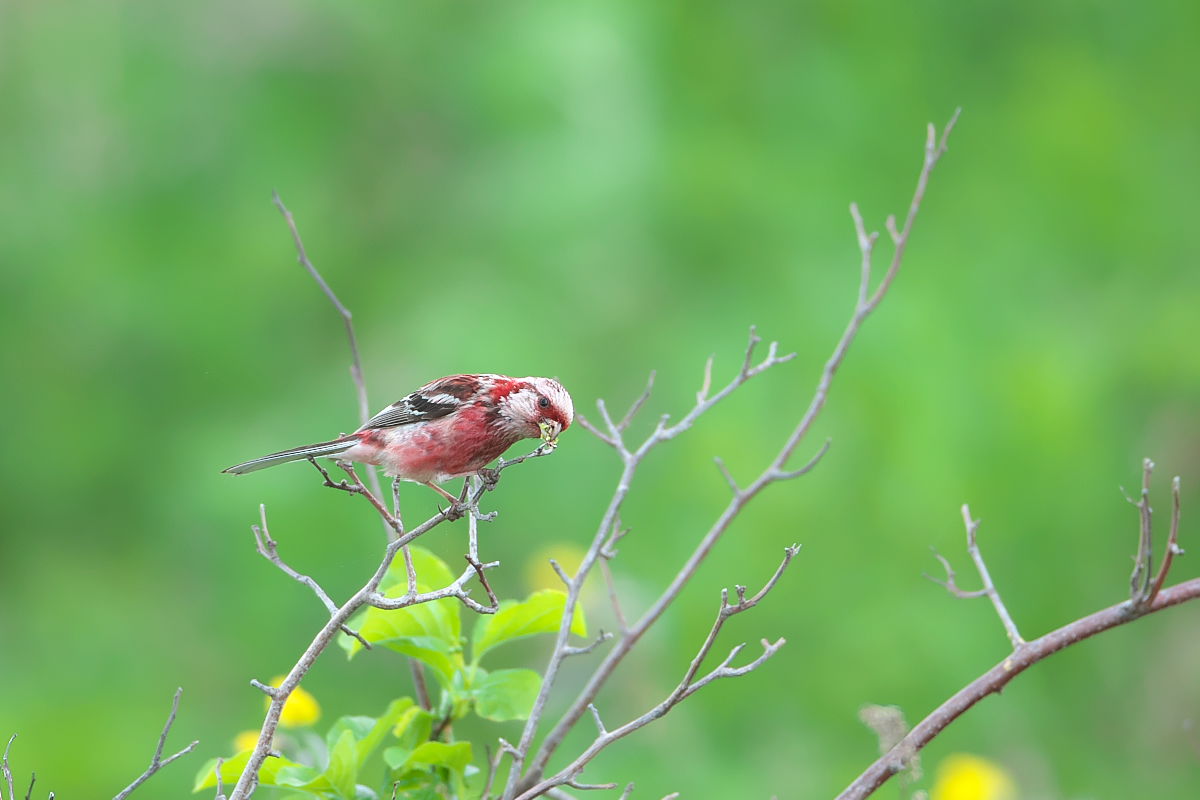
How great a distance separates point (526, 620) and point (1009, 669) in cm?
73

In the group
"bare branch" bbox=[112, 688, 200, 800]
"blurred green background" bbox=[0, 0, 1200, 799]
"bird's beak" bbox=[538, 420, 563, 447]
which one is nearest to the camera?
"bare branch" bbox=[112, 688, 200, 800]

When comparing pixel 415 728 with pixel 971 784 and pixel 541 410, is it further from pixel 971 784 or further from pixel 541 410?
pixel 971 784

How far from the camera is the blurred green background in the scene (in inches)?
188

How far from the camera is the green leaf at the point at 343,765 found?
1843mm

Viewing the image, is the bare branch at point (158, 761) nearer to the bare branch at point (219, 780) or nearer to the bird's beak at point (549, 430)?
the bare branch at point (219, 780)

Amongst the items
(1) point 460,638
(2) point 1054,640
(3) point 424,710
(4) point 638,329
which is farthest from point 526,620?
(4) point 638,329

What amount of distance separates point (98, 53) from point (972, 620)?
520 centimetres

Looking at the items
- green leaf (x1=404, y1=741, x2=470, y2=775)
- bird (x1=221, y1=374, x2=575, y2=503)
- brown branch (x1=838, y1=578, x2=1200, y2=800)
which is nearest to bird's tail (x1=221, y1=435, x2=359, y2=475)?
bird (x1=221, y1=374, x2=575, y2=503)

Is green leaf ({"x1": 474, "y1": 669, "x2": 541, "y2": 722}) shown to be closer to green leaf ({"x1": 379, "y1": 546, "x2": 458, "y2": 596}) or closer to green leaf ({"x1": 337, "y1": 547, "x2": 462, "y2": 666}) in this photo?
green leaf ({"x1": 337, "y1": 547, "x2": 462, "y2": 666})

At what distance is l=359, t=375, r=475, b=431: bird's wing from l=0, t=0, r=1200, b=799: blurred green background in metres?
1.90

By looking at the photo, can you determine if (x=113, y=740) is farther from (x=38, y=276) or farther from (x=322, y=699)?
(x=38, y=276)

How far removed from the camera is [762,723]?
15.2 ft

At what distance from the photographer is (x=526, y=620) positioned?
2053 mm

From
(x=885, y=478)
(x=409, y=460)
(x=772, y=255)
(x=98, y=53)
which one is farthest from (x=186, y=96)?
(x=409, y=460)
